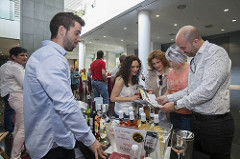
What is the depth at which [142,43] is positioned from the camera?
5348mm

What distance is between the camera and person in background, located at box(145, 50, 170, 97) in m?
2.16

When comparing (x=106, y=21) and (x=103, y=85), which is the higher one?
(x=106, y=21)

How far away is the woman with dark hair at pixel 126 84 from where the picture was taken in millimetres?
1927

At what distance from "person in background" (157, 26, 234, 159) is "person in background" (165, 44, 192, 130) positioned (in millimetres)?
420

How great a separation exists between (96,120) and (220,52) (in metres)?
1.17

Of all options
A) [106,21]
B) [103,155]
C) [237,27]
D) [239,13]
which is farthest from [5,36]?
[237,27]

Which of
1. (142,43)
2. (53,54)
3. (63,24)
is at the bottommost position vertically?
(53,54)

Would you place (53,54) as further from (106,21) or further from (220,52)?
(106,21)

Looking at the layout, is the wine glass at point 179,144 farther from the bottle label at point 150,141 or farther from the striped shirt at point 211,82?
the striped shirt at point 211,82

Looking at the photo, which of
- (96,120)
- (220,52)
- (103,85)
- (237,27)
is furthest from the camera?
(237,27)

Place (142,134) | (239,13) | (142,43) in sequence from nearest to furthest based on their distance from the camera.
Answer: (142,134) < (142,43) < (239,13)

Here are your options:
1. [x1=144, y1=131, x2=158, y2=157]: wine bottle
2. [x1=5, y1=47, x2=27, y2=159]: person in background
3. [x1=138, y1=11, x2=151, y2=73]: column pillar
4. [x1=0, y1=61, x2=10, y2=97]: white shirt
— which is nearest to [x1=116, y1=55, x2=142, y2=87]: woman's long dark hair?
[x1=144, y1=131, x2=158, y2=157]: wine bottle

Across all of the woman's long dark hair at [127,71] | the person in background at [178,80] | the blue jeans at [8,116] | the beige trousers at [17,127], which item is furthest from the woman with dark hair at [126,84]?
the blue jeans at [8,116]

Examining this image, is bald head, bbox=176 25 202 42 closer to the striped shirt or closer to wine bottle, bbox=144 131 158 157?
the striped shirt
